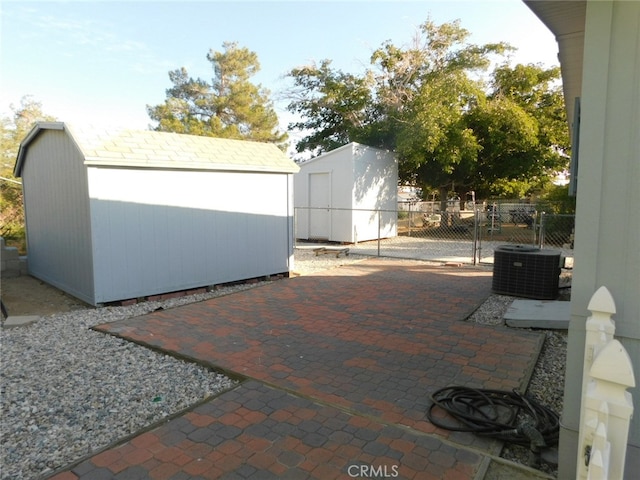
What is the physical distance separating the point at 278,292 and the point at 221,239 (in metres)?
1.41

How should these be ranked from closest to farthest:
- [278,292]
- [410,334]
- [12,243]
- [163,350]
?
[163,350]
[410,334]
[278,292]
[12,243]

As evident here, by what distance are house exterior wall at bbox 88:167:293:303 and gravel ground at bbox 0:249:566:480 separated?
115 cm

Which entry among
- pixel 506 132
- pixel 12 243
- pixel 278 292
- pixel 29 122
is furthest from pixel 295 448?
Result: pixel 29 122

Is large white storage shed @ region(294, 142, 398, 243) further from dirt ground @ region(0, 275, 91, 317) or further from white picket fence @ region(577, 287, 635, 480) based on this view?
white picket fence @ region(577, 287, 635, 480)

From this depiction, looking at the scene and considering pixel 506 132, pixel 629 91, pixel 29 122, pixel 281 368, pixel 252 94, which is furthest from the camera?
pixel 252 94

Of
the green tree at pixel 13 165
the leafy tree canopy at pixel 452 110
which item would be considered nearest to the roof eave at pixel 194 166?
the green tree at pixel 13 165

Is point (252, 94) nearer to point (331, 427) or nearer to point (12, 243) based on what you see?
point (12, 243)

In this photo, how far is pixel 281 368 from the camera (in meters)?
3.68

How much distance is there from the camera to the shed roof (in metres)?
5.66

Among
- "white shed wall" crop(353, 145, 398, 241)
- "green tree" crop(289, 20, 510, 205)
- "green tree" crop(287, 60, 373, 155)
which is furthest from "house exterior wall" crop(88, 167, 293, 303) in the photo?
"green tree" crop(287, 60, 373, 155)

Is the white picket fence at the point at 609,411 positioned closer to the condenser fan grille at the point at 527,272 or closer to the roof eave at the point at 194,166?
the condenser fan grille at the point at 527,272

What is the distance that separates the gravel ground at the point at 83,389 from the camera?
2.57 meters

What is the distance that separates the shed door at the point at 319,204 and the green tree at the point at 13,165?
27.7 feet

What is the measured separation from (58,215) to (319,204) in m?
8.54
